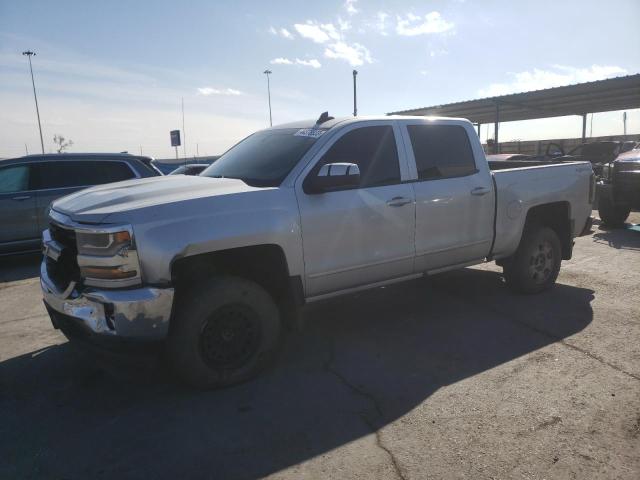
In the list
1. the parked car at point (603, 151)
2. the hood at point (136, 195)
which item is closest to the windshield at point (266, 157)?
the hood at point (136, 195)

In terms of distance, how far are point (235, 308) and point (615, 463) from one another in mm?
2407

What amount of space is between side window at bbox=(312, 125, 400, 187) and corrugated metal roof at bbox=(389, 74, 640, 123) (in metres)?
14.5

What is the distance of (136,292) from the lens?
290cm

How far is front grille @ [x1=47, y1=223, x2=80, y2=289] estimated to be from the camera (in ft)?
10.7

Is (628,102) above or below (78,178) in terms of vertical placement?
above

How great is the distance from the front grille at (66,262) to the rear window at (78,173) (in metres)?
4.80

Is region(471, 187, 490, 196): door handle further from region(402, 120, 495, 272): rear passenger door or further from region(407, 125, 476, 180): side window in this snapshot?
region(407, 125, 476, 180): side window

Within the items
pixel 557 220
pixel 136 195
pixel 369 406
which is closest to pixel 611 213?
pixel 557 220

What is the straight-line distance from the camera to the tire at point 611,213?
9.42 m

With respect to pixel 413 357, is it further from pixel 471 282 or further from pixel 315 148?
pixel 471 282

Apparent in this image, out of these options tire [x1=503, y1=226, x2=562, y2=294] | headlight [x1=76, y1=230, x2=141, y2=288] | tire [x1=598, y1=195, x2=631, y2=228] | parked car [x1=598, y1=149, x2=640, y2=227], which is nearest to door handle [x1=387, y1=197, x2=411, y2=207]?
tire [x1=503, y1=226, x2=562, y2=294]

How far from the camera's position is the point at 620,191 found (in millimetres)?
8922

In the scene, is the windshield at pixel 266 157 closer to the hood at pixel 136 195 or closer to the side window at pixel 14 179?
the hood at pixel 136 195

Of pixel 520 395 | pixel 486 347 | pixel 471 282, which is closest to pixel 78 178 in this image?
pixel 471 282
